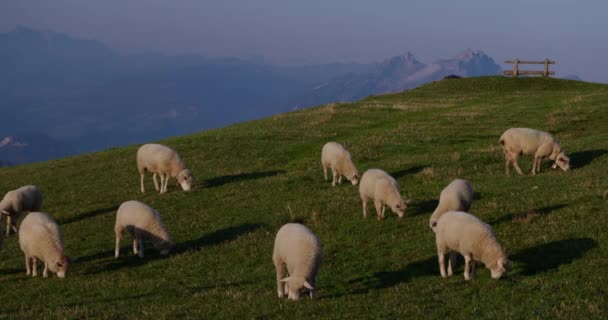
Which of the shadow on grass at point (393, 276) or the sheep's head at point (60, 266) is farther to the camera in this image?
the sheep's head at point (60, 266)

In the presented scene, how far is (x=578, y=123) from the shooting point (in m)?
37.9

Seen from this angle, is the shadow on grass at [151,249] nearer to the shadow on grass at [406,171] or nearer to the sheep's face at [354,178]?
the sheep's face at [354,178]

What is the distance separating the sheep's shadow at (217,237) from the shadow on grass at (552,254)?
9205 millimetres

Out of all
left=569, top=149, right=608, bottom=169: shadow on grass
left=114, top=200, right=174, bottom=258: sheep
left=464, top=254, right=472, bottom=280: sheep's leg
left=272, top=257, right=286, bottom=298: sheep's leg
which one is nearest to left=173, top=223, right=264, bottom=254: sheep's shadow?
left=114, top=200, right=174, bottom=258: sheep

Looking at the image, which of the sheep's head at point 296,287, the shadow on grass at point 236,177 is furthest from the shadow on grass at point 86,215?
the sheep's head at point 296,287

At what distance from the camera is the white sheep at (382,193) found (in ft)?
63.0

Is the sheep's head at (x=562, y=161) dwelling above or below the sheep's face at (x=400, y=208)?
above

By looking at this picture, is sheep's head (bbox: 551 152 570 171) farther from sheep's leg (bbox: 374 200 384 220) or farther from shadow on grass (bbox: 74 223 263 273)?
shadow on grass (bbox: 74 223 263 273)

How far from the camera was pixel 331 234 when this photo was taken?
18.5 m

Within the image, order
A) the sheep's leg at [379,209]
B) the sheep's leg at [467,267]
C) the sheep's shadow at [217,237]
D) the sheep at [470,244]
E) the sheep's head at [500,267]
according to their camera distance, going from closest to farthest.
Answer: the sheep's head at [500,267]
the sheep at [470,244]
the sheep's leg at [467,267]
the sheep's shadow at [217,237]
the sheep's leg at [379,209]

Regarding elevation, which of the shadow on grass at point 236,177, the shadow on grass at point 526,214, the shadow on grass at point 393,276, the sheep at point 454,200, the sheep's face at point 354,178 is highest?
the shadow on grass at point 236,177

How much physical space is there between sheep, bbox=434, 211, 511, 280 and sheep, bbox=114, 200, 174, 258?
8422 millimetres

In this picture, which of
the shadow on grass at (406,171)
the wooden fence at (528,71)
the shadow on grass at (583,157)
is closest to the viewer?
the shadow on grass at (583,157)

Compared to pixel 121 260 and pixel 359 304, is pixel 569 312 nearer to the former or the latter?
pixel 359 304
